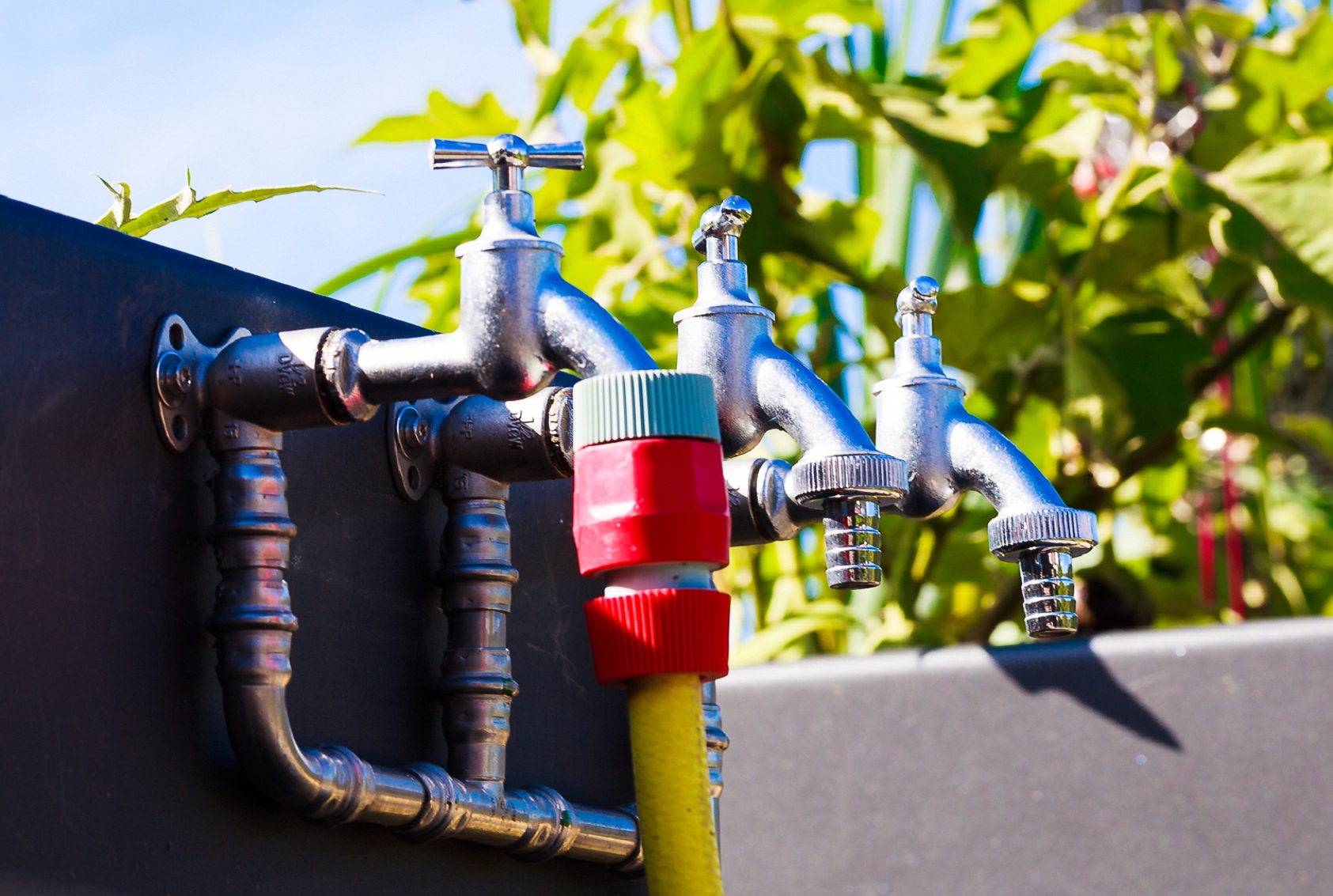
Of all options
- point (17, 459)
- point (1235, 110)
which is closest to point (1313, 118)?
point (1235, 110)

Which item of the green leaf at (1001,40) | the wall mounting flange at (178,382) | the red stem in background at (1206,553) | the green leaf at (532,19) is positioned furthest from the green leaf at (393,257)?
the red stem in background at (1206,553)

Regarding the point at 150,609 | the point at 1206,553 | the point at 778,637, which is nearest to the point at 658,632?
the point at 150,609

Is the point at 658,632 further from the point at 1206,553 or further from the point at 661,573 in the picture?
the point at 1206,553

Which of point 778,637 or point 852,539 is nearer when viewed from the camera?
point 852,539

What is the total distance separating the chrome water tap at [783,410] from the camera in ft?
1.09

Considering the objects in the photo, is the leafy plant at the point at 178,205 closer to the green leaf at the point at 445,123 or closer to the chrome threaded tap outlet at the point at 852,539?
the chrome threaded tap outlet at the point at 852,539

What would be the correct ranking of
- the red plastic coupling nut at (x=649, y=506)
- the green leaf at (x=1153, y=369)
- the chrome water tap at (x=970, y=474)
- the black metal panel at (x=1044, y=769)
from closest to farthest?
the red plastic coupling nut at (x=649, y=506), the chrome water tap at (x=970, y=474), the black metal panel at (x=1044, y=769), the green leaf at (x=1153, y=369)

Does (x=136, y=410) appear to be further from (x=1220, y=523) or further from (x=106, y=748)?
(x=1220, y=523)

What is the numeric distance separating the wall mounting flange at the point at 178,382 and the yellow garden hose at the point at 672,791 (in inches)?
4.8

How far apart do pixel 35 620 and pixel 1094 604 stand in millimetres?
805

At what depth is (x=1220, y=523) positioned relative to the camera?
133 centimetres

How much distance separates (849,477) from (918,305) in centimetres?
12

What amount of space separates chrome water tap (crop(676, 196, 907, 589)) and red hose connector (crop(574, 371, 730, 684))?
2.1 inches

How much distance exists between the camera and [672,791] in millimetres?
289
